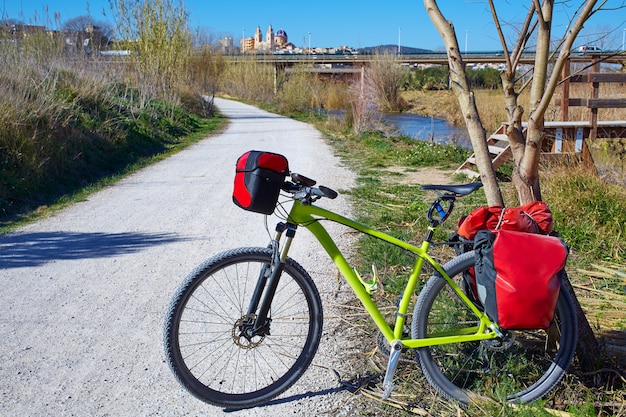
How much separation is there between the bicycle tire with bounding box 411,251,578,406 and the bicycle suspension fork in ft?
2.36

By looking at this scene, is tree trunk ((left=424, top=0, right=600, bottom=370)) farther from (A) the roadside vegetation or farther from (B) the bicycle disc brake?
(B) the bicycle disc brake

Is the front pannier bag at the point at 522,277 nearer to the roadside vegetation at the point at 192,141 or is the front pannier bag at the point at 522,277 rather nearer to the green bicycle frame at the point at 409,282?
the green bicycle frame at the point at 409,282

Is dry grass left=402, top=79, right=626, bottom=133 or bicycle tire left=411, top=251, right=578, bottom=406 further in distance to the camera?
dry grass left=402, top=79, right=626, bottom=133

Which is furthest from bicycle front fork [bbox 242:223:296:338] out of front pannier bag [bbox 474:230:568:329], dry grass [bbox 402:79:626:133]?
dry grass [bbox 402:79:626:133]

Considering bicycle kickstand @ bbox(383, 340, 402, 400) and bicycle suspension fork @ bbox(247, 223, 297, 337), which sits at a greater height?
bicycle suspension fork @ bbox(247, 223, 297, 337)

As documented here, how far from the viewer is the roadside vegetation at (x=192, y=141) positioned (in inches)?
160

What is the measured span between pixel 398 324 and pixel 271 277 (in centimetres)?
69

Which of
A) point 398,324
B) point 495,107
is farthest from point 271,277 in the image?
point 495,107

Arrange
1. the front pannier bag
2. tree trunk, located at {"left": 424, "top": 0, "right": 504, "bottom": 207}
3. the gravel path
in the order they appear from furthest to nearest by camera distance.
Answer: tree trunk, located at {"left": 424, "top": 0, "right": 504, "bottom": 207}, the gravel path, the front pannier bag

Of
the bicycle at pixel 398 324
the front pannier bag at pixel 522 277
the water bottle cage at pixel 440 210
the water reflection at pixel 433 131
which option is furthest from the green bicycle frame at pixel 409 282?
the water reflection at pixel 433 131

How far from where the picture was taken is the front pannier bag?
296 cm

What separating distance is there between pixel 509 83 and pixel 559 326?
Answer: 5.14 ft

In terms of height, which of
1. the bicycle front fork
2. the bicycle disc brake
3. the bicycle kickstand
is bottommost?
the bicycle kickstand

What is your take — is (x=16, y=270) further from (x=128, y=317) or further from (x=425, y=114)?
(x=425, y=114)
